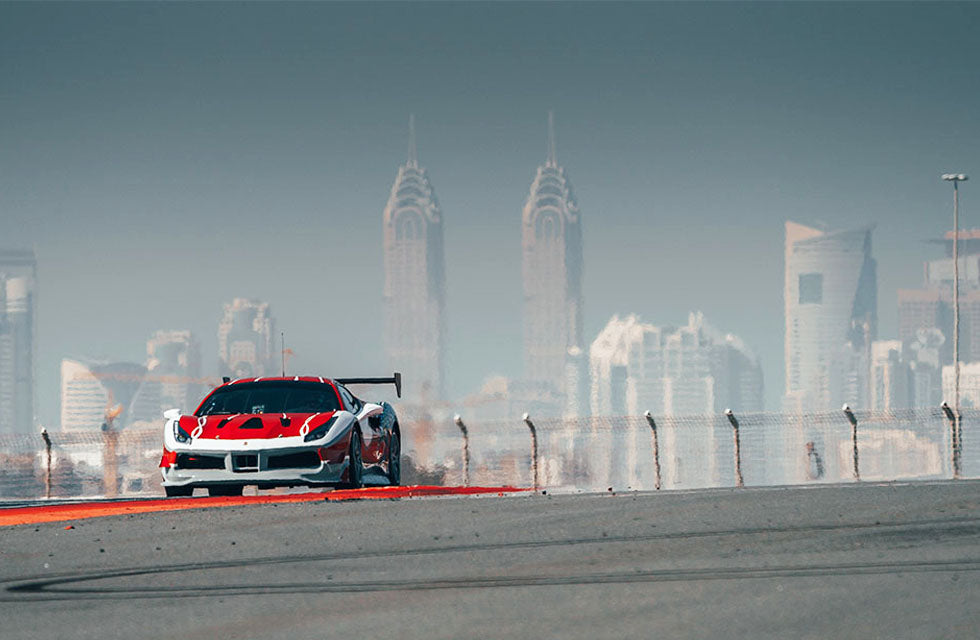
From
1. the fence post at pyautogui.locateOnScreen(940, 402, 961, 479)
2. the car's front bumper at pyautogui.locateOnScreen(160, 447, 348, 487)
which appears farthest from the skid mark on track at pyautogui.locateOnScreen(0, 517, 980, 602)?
the fence post at pyautogui.locateOnScreen(940, 402, 961, 479)

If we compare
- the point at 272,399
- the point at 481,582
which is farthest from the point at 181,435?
the point at 481,582

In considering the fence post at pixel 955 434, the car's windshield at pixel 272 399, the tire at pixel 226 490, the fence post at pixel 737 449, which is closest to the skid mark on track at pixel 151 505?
the tire at pixel 226 490

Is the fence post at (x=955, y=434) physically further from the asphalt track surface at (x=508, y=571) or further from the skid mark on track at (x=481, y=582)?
the skid mark on track at (x=481, y=582)

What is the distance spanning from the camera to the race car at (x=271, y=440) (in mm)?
15922

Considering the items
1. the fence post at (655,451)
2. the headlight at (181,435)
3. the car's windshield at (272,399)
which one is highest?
the car's windshield at (272,399)

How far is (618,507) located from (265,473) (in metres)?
4.24

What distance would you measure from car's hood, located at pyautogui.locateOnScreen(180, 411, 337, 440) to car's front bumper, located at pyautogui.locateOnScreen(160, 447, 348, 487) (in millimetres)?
183

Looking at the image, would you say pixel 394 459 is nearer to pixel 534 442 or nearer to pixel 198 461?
pixel 198 461

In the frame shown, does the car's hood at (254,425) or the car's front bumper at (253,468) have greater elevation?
the car's hood at (254,425)

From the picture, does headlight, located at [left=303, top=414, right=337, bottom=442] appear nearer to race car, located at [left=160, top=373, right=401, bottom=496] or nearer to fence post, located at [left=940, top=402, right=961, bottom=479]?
race car, located at [left=160, top=373, right=401, bottom=496]

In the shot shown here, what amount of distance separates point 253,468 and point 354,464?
3.85 feet

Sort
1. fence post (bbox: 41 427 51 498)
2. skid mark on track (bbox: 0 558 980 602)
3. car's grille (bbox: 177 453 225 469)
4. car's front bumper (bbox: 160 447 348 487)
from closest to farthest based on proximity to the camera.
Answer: skid mark on track (bbox: 0 558 980 602) → car's front bumper (bbox: 160 447 348 487) → car's grille (bbox: 177 453 225 469) → fence post (bbox: 41 427 51 498)

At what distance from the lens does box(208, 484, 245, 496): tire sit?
16.2m

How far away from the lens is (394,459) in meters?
18.5
